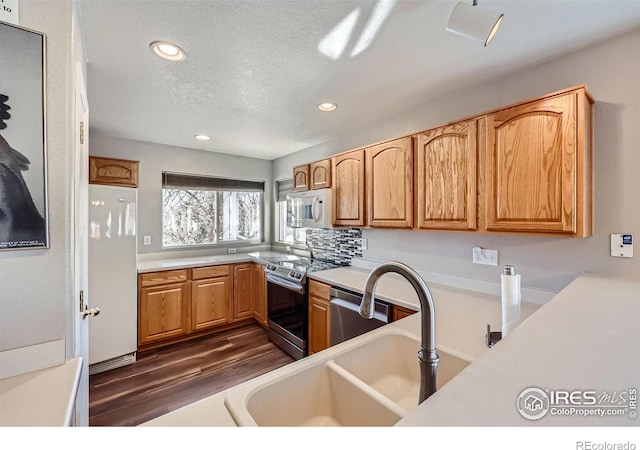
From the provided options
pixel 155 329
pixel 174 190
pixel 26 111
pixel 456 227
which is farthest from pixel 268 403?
pixel 174 190

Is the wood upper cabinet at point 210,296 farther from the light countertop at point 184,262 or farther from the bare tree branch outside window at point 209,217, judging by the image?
the bare tree branch outside window at point 209,217

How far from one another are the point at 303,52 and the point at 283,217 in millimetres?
3016

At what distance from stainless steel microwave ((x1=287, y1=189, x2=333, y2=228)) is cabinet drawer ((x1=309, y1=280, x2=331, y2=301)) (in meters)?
0.61

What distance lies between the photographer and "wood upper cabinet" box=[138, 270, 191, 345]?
9.20ft

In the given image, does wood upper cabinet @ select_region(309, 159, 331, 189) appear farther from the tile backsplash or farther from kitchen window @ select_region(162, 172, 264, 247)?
kitchen window @ select_region(162, 172, 264, 247)

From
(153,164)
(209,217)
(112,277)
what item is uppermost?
(153,164)

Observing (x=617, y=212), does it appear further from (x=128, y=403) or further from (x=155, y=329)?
(x=155, y=329)

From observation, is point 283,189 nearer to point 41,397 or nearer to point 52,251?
point 52,251

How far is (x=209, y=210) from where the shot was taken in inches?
154

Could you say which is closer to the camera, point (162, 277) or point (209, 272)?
point (162, 277)

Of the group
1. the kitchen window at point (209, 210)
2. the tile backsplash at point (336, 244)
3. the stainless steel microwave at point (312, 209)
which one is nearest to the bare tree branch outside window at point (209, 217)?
the kitchen window at point (209, 210)

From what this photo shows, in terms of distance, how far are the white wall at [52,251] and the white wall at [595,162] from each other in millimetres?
2278

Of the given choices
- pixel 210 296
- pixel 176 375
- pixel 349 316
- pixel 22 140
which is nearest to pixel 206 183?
pixel 210 296
